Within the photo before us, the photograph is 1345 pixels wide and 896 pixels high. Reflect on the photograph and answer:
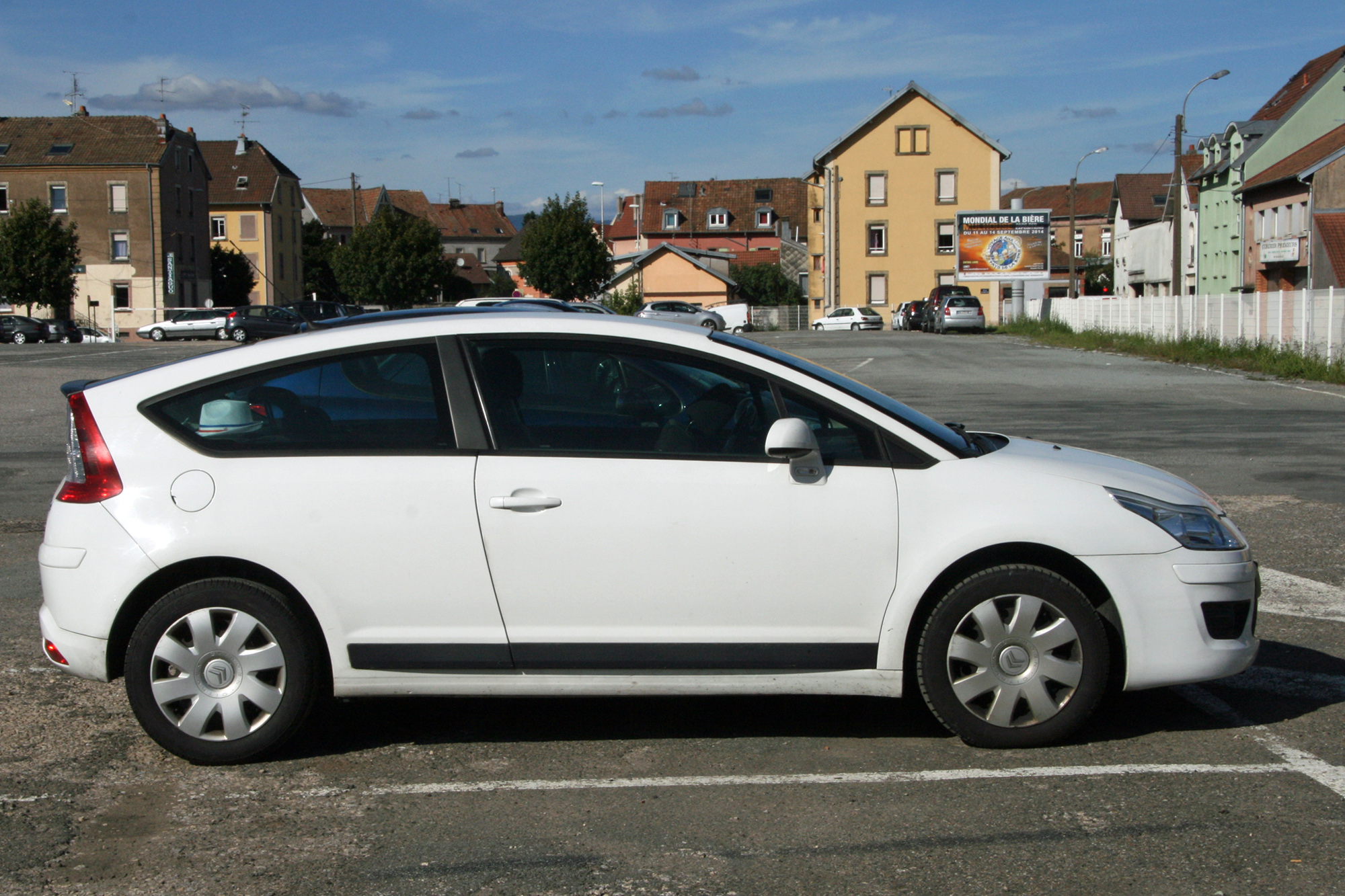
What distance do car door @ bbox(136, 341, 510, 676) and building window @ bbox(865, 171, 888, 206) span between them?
73.4 m

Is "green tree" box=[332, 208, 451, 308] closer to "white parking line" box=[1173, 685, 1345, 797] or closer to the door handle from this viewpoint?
"white parking line" box=[1173, 685, 1345, 797]

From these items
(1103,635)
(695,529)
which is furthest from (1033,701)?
(695,529)

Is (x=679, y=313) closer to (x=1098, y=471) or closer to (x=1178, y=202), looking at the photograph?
(x=1178, y=202)

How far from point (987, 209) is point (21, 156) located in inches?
2084

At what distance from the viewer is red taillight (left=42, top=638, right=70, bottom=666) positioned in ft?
14.7

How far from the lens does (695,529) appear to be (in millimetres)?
4320

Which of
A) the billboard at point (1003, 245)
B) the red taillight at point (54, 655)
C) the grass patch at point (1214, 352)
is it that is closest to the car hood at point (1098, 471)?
the red taillight at point (54, 655)

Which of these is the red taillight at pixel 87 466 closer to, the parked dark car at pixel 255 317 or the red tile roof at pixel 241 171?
the parked dark car at pixel 255 317

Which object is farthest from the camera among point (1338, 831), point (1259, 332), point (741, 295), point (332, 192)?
point (332, 192)

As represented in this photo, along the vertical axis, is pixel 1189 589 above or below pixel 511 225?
below

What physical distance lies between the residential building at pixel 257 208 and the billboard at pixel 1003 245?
4419 centimetres

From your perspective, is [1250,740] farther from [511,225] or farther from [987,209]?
[511,225]

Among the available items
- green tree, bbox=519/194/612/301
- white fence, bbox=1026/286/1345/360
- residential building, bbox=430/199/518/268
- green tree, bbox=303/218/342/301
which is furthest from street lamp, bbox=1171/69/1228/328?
residential building, bbox=430/199/518/268

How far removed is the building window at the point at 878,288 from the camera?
76.6 m
